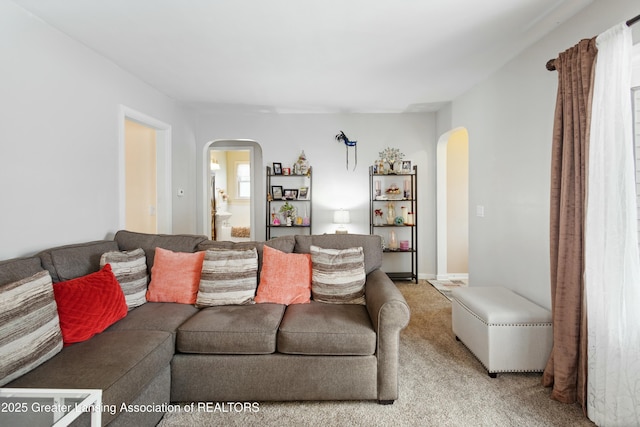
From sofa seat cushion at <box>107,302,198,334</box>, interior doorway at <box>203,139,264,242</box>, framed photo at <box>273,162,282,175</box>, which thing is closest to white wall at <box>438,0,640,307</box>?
framed photo at <box>273,162,282,175</box>

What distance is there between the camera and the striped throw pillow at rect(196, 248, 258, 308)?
2.30 m

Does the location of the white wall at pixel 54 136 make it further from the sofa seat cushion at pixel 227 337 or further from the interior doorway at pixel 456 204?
the interior doorway at pixel 456 204

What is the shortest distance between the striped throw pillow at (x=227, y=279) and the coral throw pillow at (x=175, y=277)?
9cm

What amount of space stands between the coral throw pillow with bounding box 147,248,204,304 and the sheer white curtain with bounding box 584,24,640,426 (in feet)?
8.39

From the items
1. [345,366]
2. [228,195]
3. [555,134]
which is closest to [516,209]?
[555,134]

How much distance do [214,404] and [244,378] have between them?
0.88ft

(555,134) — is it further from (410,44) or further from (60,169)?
(60,169)

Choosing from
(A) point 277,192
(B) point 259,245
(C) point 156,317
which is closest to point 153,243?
(C) point 156,317

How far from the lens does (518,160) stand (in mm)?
2750

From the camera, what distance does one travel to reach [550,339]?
217 centimetres

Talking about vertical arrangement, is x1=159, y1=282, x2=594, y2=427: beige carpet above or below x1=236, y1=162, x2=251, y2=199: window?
below

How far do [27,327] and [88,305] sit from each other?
1.18 ft

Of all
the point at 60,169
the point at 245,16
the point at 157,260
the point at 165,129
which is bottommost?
the point at 157,260

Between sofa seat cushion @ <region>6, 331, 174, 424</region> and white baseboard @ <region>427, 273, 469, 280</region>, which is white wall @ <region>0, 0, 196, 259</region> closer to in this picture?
sofa seat cushion @ <region>6, 331, 174, 424</region>
